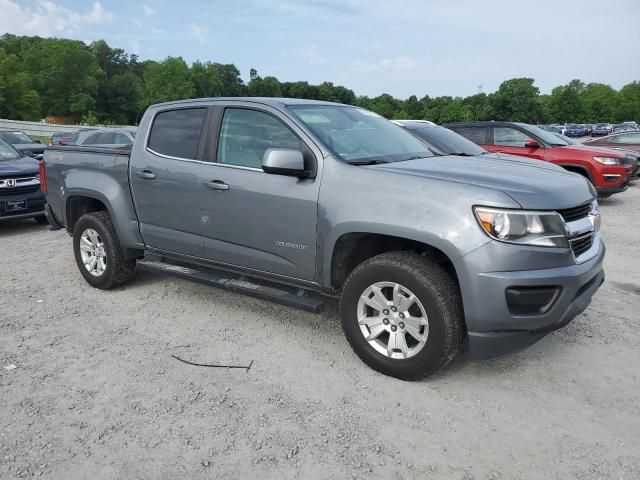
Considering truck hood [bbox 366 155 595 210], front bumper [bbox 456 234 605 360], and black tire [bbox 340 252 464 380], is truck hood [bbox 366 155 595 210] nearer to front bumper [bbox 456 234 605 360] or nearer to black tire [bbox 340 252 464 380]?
front bumper [bbox 456 234 605 360]

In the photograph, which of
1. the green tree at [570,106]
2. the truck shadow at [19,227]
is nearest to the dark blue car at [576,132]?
the green tree at [570,106]

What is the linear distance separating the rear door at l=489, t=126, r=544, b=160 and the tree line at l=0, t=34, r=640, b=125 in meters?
56.6

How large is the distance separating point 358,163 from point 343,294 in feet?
2.96

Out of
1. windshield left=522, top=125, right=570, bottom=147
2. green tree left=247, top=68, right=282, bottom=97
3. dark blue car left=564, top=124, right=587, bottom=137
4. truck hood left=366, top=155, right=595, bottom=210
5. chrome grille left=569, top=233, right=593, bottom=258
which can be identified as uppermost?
green tree left=247, top=68, right=282, bottom=97

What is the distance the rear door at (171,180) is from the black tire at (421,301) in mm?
1554

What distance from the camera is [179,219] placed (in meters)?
4.40

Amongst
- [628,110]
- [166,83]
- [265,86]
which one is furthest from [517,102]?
[166,83]

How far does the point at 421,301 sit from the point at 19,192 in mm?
7134

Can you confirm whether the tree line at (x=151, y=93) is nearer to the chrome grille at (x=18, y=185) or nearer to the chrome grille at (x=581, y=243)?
the chrome grille at (x=18, y=185)

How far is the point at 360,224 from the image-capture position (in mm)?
3338

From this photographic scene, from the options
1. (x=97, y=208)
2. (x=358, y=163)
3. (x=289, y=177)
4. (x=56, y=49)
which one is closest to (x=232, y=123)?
(x=289, y=177)

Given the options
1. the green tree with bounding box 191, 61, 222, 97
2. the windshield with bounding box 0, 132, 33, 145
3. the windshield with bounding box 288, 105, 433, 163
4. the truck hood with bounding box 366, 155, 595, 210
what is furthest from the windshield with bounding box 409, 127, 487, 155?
the green tree with bounding box 191, 61, 222, 97

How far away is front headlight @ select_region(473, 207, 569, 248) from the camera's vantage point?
2.93 meters

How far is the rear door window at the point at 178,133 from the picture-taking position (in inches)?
173
